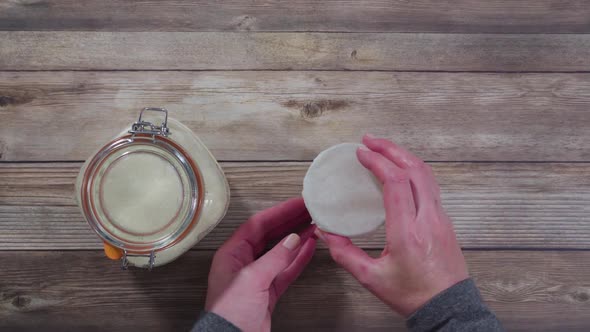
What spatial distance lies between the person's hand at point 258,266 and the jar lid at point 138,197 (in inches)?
5.2

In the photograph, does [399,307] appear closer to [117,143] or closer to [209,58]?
[117,143]

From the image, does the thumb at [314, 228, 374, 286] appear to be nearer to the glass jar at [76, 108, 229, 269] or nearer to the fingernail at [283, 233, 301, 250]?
the fingernail at [283, 233, 301, 250]

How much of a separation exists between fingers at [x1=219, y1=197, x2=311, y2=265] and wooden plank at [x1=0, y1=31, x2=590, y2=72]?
0.78ft

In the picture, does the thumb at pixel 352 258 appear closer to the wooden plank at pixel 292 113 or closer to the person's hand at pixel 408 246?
the person's hand at pixel 408 246

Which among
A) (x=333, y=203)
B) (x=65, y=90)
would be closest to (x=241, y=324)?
(x=333, y=203)

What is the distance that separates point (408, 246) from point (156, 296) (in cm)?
42

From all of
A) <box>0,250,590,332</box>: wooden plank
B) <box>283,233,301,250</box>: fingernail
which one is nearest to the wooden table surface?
<box>0,250,590,332</box>: wooden plank

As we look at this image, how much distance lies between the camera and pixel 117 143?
0.43m

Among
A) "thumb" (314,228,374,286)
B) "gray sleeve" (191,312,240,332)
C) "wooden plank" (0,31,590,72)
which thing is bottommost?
"gray sleeve" (191,312,240,332)

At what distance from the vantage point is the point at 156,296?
2.10ft

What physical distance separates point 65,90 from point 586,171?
87 centimetres

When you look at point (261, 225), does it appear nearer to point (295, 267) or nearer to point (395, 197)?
point (295, 267)

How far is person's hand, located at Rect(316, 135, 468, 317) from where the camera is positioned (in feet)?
1.47

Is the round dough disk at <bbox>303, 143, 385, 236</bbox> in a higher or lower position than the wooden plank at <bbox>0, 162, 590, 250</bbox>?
higher
